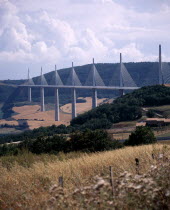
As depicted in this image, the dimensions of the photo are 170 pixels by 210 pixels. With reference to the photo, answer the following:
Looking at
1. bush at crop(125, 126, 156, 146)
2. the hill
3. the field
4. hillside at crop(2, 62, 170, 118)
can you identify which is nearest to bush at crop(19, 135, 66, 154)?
bush at crop(125, 126, 156, 146)

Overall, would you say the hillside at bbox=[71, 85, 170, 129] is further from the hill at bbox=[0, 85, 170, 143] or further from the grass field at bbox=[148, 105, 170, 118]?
the grass field at bbox=[148, 105, 170, 118]

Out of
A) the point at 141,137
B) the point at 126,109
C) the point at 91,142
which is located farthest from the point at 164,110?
the point at 91,142

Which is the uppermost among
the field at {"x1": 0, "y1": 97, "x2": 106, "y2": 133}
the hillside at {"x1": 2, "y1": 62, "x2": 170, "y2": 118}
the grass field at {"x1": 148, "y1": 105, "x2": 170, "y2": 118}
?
the hillside at {"x1": 2, "y1": 62, "x2": 170, "y2": 118}

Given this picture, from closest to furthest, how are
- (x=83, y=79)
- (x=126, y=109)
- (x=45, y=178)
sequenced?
(x=45, y=178)
(x=126, y=109)
(x=83, y=79)

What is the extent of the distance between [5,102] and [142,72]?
53.6 m

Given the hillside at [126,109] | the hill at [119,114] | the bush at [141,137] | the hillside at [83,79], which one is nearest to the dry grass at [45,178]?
the bush at [141,137]

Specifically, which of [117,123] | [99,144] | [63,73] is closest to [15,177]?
[99,144]

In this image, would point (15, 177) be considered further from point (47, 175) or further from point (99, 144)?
point (99, 144)

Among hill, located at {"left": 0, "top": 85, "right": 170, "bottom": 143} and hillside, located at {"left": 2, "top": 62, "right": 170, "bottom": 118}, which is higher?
hillside, located at {"left": 2, "top": 62, "right": 170, "bottom": 118}

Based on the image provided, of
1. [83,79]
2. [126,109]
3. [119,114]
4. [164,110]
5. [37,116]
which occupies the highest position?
[83,79]

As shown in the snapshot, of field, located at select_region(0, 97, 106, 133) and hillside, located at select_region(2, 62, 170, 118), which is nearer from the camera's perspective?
field, located at select_region(0, 97, 106, 133)

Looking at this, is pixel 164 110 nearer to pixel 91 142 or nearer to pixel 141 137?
pixel 141 137

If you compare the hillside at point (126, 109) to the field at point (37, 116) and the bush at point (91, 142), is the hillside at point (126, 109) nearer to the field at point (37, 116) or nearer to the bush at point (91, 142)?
the field at point (37, 116)

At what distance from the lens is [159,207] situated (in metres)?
5.20
